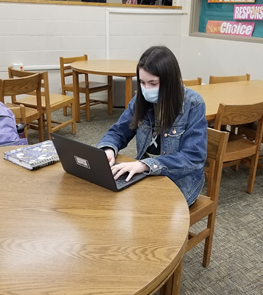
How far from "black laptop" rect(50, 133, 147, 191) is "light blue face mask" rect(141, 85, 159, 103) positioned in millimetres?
325

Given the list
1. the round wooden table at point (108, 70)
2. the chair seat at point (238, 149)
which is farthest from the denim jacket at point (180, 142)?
the round wooden table at point (108, 70)

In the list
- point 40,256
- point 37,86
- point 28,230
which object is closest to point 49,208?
point 28,230

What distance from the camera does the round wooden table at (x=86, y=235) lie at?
68 cm

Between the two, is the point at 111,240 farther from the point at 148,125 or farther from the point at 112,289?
the point at 148,125

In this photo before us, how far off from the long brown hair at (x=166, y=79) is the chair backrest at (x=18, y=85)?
160 centimetres

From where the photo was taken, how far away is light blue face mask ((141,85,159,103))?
126 centimetres

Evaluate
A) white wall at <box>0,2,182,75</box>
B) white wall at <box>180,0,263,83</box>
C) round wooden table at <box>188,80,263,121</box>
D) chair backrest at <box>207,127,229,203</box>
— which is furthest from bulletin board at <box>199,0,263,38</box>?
chair backrest at <box>207,127,229,203</box>

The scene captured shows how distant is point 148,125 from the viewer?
1391mm

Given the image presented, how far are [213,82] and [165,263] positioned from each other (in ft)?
8.15

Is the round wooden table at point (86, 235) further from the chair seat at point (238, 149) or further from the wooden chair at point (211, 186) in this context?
the chair seat at point (238, 149)

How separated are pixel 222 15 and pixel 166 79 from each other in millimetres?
3547

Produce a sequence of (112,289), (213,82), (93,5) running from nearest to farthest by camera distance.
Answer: (112,289) → (213,82) → (93,5)

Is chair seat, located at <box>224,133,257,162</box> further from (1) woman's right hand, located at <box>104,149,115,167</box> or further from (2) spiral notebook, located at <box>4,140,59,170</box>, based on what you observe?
(2) spiral notebook, located at <box>4,140,59,170</box>

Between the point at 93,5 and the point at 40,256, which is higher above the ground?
the point at 93,5
